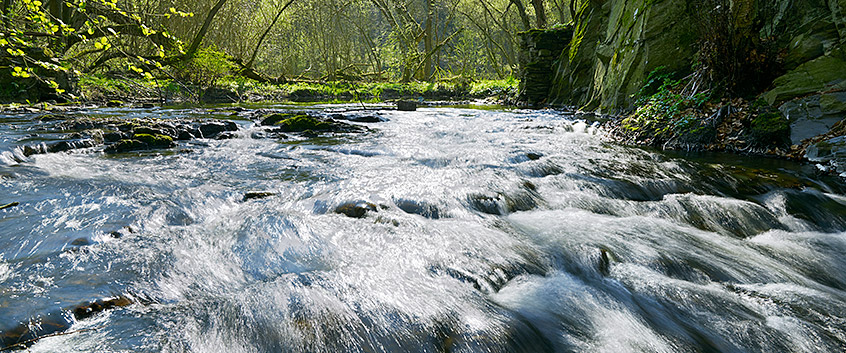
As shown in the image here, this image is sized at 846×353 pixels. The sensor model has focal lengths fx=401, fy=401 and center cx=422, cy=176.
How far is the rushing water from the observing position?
1840 millimetres

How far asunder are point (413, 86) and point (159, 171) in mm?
21740

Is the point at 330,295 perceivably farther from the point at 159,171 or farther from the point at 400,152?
the point at 400,152

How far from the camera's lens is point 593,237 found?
119 inches

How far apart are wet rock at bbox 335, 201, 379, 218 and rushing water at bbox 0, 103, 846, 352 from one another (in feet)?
0.28

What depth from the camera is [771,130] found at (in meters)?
5.27

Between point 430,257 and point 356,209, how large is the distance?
1075mm

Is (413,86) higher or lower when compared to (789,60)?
lower

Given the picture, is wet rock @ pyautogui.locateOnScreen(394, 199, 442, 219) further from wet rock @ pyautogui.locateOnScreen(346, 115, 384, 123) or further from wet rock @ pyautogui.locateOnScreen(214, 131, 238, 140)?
wet rock @ pyautogui.locateOnScreen(346, 115, 384, 123)

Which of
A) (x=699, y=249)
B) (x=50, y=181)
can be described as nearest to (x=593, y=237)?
(x=699, y=249)

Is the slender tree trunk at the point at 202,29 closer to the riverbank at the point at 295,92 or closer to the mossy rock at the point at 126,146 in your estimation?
the riverbank at the point at 295,92

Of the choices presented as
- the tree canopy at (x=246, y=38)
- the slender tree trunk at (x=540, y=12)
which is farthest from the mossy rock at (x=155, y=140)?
the slender tree trunk at (x=540, y=12)

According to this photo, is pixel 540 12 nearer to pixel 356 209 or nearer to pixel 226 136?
pixel 226 136

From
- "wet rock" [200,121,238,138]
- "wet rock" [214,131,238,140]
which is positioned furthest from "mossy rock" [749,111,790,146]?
"wet rock" [200,121,238,138]

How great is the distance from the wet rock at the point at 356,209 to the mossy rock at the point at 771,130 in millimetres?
5300
